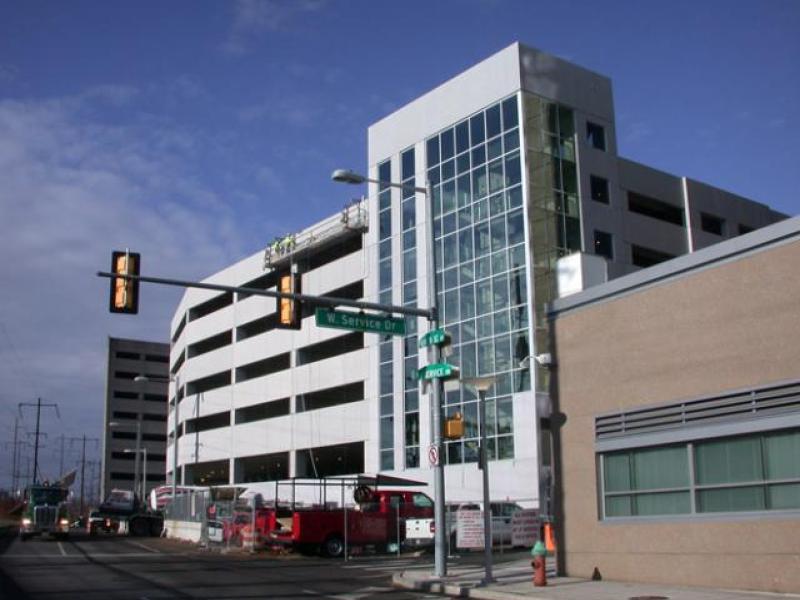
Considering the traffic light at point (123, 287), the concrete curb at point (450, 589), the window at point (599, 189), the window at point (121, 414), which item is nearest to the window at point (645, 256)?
the window at point (599, 189)

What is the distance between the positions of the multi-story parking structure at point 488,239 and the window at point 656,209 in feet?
0.25

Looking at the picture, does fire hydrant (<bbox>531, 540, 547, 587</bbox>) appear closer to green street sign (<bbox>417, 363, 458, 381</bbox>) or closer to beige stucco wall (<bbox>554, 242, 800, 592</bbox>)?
beige stucco wall (<bbox>554, 242, 800, 592</bbox>)

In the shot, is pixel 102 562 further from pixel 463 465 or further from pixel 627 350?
pixel 463 465

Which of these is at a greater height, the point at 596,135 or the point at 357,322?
the point at 596,135

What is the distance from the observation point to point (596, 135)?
47344mm

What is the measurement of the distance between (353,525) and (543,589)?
1208 cm

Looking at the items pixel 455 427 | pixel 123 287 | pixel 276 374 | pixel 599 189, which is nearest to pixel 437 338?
pixel 455 427

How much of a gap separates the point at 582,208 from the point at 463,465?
45.3 feet

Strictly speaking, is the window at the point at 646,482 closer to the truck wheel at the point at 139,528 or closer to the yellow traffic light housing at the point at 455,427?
the yellow traffic light housing at the point at 455,427

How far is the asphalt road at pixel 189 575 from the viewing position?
17.7 m

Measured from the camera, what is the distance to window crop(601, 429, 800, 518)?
51.3 ft

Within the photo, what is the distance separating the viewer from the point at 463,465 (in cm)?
4419

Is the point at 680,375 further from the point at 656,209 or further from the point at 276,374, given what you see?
the point at 276,374

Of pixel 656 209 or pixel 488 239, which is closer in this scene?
pixel 488 239
